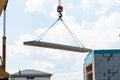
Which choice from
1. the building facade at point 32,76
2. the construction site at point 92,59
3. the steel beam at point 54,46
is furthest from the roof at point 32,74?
the steel beam at point 54,46

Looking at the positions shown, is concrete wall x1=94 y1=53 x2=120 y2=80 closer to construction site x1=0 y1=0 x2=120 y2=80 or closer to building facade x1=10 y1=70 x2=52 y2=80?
construction site x1=0 y1=0 x2=120 y2=80

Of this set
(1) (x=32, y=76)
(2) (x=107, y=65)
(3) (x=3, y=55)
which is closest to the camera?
(3) (x=3, y=55)

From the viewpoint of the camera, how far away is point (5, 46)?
24.5m

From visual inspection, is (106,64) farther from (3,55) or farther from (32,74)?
(32,74)

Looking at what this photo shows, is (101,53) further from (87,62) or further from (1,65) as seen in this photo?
(1,65)

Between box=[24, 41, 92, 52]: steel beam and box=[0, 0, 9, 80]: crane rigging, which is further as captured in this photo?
box=[24, 41, 92, 52]: steel beam

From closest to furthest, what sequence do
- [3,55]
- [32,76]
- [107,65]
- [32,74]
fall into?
1. [3,55]
2. [107,65]
3. [32,76]
4. [32,74]

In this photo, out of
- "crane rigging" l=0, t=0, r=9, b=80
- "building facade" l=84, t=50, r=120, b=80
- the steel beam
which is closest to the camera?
"crane rigging" l=0, t=0, r=9, b=80

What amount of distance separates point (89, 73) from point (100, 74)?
19.6 ft

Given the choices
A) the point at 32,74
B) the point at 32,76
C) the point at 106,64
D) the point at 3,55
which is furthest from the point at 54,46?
the point at 32,74

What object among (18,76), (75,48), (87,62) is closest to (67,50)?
(75,48)

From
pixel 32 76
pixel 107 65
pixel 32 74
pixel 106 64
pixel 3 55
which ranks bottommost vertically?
pixel 3 55

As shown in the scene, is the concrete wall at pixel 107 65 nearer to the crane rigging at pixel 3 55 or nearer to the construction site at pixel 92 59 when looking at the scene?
the construction site at pixel 92 59

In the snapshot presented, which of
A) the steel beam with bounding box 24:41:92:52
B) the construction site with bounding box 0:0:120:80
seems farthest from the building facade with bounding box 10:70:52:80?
the steel beam with bounding box 24:41:92:52
